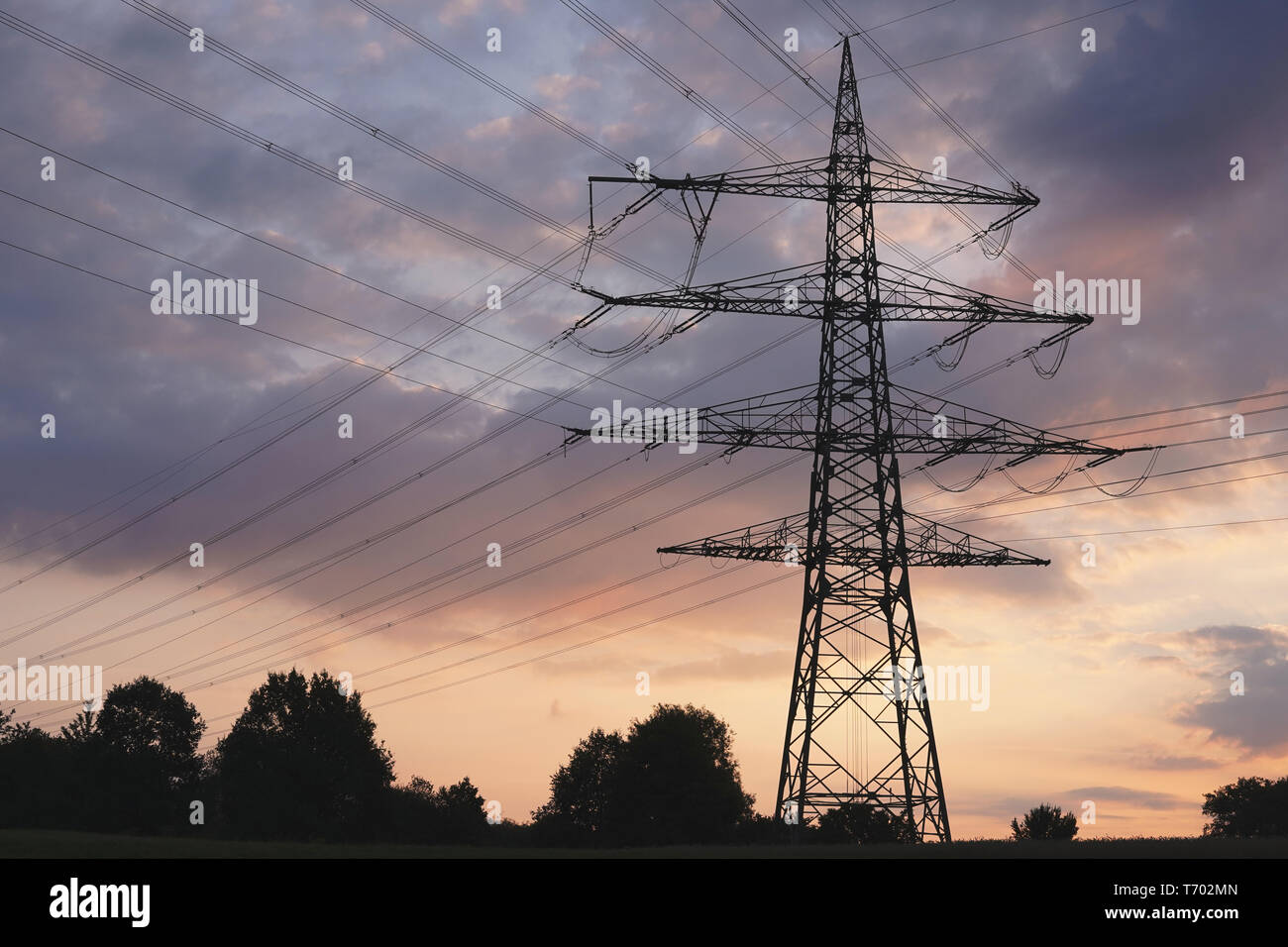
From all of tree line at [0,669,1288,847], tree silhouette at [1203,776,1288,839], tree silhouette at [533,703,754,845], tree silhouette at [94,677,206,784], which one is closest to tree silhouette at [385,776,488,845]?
tree line at [0,669,1288,847]

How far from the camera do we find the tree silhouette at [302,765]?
11531 centimetres

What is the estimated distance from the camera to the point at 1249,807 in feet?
406

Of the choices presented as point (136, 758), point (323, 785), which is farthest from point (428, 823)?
point (136, 758)

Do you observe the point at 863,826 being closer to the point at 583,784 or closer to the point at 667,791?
the point at 667,791

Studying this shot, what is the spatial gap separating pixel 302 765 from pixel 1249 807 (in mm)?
93957

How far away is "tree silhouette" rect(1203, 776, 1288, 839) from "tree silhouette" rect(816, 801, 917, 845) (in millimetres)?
76031

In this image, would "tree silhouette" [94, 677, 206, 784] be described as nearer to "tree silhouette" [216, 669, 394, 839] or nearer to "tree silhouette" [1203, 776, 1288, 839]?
"tree silhouette" [216, 669, 394, 839]

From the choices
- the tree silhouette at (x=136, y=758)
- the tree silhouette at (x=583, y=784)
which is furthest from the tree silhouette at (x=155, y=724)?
the tree silhouette at (x=583, y=784)

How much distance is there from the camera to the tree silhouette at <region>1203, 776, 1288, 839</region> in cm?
11581

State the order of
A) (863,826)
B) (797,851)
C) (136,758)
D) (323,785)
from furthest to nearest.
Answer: (136,758) < (323,785) < (863,826) < (797,851)

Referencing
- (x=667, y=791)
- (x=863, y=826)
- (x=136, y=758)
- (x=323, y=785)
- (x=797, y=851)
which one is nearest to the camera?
(x=797, y=851)

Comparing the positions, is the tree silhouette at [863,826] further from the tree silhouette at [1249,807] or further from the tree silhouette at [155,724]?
the tree silhouette at [155,724]

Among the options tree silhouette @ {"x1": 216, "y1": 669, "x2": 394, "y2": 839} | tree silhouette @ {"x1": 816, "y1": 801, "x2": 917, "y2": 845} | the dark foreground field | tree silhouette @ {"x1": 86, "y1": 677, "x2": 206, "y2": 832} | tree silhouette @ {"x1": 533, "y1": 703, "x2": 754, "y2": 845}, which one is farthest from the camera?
tree silhouette @ {"x1": 86, "y1": 677, "x2": 206, "y2": 832}

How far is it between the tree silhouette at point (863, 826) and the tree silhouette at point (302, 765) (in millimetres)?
77394
